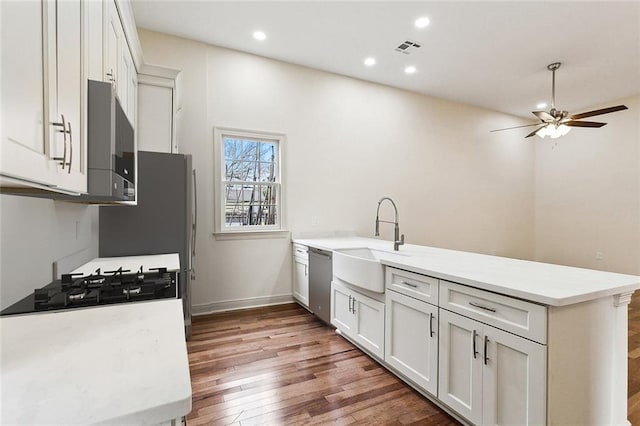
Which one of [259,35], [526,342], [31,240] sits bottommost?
[526,342]

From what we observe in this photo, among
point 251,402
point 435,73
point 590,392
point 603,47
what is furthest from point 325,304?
point 603,47

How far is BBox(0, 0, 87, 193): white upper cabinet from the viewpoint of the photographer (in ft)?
2.31

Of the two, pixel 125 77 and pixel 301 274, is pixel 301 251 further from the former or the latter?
pixel 125 77

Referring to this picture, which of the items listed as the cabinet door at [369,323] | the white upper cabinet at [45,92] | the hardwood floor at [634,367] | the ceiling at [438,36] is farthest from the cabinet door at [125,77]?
the hardwood floor at [634,367]

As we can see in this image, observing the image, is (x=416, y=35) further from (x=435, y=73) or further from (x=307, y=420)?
(x=307, y=420)

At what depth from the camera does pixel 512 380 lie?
147 centimetres

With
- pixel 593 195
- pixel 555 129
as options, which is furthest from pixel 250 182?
pixel 593 195

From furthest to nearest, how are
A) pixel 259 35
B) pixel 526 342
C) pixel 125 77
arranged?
pixel 259 35 < pixel 125 77 < pixel 526 342

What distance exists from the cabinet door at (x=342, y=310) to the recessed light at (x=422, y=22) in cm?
288

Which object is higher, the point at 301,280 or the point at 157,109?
the point at 157,109

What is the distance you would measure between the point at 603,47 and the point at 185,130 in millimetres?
5156

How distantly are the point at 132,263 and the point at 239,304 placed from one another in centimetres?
172

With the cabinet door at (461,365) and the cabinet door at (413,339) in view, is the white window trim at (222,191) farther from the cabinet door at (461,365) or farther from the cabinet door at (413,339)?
the cabinet door at (461,365)

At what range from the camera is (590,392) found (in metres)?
1.46
